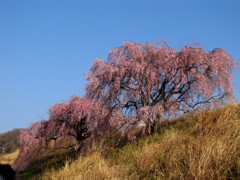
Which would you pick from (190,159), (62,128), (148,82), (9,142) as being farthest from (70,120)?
(9,142)

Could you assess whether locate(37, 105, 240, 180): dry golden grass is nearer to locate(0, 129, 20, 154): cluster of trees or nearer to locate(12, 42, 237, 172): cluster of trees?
locate(12, 42, 237, 172): cluster of trees

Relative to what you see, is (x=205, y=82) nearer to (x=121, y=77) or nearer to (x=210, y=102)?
(x=210, y=102)

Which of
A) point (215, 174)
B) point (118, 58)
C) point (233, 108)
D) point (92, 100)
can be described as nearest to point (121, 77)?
point (118, 58)

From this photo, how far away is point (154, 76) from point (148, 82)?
0.61 meters

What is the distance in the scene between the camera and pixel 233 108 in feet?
36.5

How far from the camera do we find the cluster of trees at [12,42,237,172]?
42.8 ft

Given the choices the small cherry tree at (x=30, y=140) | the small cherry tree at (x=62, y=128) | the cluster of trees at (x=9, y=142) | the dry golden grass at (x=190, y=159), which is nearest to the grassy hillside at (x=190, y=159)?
the dry golden grass at (x=190, y=159)

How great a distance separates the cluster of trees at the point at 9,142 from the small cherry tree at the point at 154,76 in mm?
26140

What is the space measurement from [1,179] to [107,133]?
256 inches

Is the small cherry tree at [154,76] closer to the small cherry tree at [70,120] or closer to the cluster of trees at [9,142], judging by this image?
the small cherry tree at [70,120]

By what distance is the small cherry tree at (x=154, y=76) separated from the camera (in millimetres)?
13102

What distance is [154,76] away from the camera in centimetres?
1280

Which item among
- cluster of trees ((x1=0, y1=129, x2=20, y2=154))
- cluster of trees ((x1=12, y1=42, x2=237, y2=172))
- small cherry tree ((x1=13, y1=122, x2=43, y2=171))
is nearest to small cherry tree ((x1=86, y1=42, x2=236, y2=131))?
cluster of trees ((x1=12, y1=42, x2=237, y2=172))

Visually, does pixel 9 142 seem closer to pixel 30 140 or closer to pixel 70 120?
pixel 30 140
